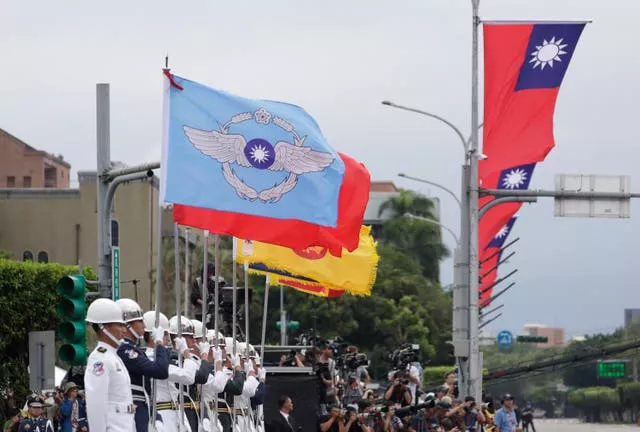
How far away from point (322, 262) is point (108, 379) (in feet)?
38.1

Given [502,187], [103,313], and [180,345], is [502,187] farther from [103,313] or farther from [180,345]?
[103,313]

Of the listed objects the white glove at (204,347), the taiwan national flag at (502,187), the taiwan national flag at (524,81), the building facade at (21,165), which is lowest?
the white glove at (204,347)

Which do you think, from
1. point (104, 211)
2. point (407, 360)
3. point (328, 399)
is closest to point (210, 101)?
point (104, 211)

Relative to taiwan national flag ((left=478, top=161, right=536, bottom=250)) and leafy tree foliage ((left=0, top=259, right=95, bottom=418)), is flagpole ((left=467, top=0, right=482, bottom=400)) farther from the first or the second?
leafy tree foliage ((left=0, top=259, right=95, bottom=418))

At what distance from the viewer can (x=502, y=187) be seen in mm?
33094

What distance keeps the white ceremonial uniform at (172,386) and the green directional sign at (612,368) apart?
70.6 meters

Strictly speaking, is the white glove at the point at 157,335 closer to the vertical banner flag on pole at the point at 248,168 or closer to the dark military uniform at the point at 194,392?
the dark military uniform at the point at 194,392

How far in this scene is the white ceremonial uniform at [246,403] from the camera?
19938 millimetres

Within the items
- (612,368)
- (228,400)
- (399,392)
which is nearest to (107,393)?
(228,400)

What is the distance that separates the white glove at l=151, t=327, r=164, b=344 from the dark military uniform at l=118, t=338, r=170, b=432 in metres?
0.36

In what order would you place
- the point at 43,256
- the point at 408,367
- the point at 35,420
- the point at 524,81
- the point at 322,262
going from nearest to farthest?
the point at 35,420 → the point at 322,262 → the point at 408,367 → the point at 524,81 → the point at 43,256

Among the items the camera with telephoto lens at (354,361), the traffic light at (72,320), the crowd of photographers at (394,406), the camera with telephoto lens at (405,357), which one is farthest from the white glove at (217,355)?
the camera with telephoto lens at (354,361)

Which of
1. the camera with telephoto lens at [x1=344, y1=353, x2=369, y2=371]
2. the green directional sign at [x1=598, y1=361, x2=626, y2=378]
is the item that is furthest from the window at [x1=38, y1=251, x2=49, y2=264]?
the camera with telephoto lens at [x1=344, y1=353, x2=369, y2=371]

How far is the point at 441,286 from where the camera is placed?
10031cm
